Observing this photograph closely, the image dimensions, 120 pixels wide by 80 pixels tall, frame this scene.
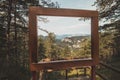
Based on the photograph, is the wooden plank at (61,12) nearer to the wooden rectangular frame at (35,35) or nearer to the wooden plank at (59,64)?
the wooden rectangular frame at (35,35)

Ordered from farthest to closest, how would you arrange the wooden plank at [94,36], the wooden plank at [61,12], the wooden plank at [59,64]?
the wooden plank at [94,36] < the wooden plank at [59,64] < the wooden plank at [61,12]

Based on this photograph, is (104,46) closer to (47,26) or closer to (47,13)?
(47,26)

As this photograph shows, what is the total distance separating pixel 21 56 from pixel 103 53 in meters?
7.33

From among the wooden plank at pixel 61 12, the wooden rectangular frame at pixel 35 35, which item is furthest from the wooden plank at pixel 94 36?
the wooden plank at pixel 61 12

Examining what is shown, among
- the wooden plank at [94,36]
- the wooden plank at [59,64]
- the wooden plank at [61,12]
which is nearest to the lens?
the wooden plank at [61,12]

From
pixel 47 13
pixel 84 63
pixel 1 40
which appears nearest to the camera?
pixel 47 13

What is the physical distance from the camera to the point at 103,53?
16.4 metres

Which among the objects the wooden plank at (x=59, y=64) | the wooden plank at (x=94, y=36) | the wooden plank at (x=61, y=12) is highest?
the wooden plank at (x=61, y=12)

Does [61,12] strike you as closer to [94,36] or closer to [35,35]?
[35,35]

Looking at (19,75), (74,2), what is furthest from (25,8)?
(74,2)

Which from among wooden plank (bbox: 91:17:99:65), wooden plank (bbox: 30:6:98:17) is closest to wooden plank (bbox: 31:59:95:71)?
wooden plank (bbox: 91:17:99:65)

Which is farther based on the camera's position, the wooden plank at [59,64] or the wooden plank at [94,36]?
the wooden plank at [94,36]

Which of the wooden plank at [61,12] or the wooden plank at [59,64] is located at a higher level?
the wooden plank at [61,12]

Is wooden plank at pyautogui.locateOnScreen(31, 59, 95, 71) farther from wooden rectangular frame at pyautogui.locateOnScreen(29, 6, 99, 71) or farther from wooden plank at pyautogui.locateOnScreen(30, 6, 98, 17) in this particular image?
wooden plank at pyautogui.locateOnScreen(30, 6, 98, 17)
